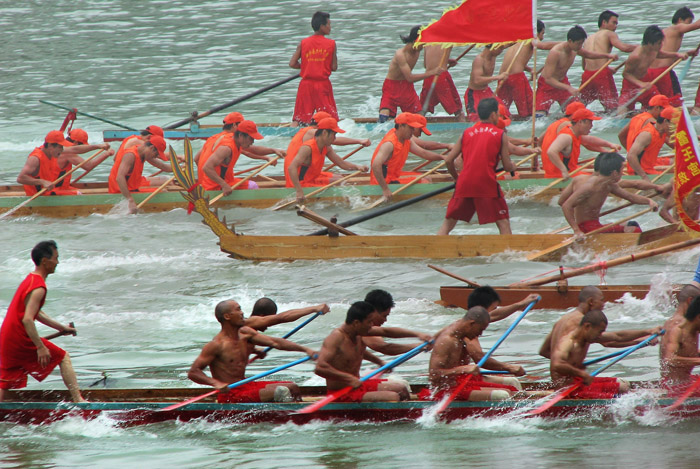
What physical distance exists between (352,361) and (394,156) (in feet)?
21.9

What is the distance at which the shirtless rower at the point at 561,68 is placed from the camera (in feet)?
58.2

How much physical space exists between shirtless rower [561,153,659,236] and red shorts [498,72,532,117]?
7.40 m

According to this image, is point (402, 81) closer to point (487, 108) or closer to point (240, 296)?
point (487, 108)

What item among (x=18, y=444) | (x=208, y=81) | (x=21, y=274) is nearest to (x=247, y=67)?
(x=208, y=81)

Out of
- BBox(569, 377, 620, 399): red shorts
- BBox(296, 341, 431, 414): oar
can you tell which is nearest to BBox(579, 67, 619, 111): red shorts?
BBox(569, 377, 620, 399): red shorts

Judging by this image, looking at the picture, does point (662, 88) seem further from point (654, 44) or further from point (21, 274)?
point (21, 274)

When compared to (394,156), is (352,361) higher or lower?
lower

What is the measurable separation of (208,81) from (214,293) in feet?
47.0

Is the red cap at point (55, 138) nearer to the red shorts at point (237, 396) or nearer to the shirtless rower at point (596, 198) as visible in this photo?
the shirtless rower at point (596, 198)

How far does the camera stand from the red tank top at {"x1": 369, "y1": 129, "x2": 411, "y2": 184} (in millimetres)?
14156

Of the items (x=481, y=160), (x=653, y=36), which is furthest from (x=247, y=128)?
(x=653, y=36)

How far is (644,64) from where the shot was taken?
1755 centimetres

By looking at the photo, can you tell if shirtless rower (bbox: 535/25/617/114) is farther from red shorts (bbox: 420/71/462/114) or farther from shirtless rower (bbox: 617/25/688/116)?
red shorts (bbox: 420/71/462/114)

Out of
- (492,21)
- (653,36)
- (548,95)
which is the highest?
(492,21)
